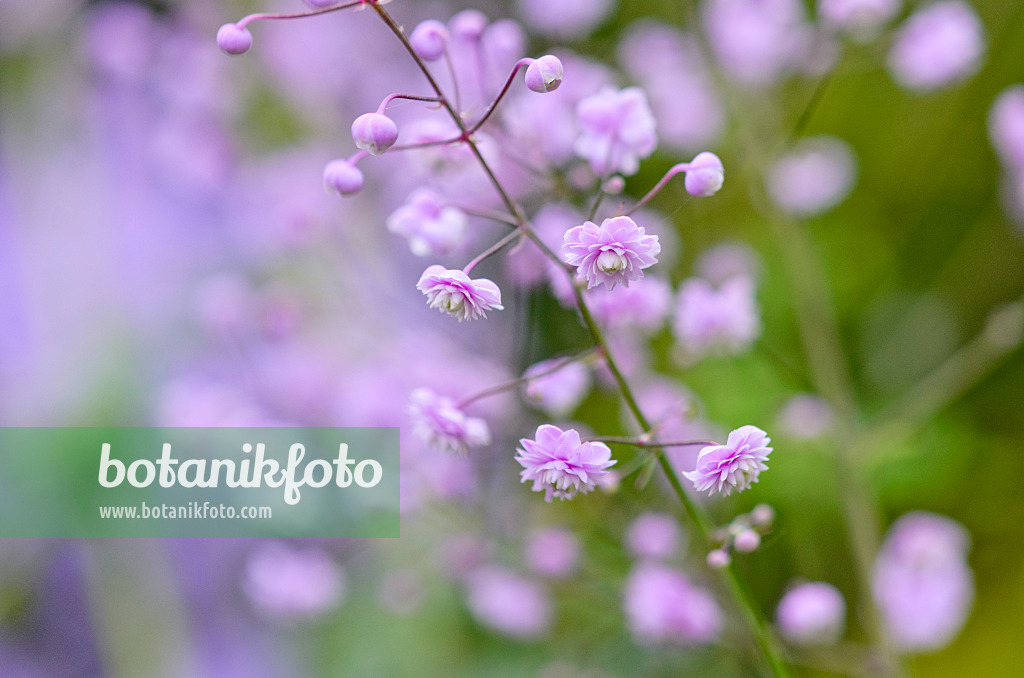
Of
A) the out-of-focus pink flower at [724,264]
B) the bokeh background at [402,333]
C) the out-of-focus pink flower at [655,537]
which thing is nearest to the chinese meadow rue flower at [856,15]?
the bokeh background at [402,333]

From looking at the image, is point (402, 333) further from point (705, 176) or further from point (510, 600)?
point (705, 176)

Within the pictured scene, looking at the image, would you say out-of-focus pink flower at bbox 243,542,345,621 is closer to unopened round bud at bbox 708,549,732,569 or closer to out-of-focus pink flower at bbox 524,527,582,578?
out-of-focus pink flower at bbox 524,527,582,578

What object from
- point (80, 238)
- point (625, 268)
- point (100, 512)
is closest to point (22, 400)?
point (80, 238)

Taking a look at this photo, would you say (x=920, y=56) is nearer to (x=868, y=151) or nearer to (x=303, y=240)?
(x=868, y=151)

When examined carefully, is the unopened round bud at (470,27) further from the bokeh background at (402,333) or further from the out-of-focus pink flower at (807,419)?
the out-of-focus pink flower at (807,419)

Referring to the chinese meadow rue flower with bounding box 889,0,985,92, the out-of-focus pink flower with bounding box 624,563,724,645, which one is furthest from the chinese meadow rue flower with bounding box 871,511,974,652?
the chinese meadow rue flower with bounding box 889,0,985,92

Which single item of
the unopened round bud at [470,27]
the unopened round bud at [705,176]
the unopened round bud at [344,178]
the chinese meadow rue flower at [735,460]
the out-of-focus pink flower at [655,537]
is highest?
the unopened round bud at [470,27]
